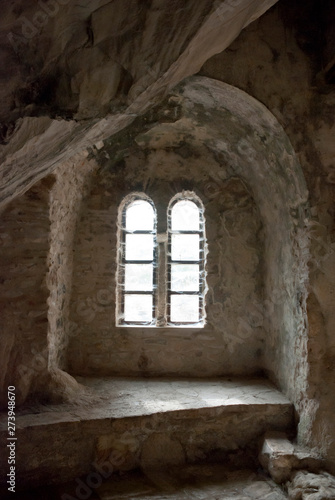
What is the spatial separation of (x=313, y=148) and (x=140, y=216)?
2122 millimetres

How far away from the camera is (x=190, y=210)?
4.54m

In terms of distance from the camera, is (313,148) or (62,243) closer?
(313,148)

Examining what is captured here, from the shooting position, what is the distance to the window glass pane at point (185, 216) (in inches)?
177

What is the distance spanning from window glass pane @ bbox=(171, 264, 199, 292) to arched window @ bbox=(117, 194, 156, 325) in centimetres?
24

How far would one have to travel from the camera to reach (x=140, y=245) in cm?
448

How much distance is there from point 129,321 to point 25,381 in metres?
1.47

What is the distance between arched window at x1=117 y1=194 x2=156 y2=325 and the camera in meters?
4.40

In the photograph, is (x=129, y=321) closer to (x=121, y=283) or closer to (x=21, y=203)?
(x=121, y=283)

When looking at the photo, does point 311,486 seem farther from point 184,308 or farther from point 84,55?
point 84,55

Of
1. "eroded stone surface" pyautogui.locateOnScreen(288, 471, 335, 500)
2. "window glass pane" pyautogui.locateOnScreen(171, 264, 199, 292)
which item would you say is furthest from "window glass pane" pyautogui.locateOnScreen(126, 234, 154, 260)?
"eroded stone surface" pyautogui.locateOnScreen(288, 471, 335, 500)

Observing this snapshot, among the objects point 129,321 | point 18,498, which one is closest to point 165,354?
point 129,321

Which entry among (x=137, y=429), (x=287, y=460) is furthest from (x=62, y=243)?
(x=287, y=460)

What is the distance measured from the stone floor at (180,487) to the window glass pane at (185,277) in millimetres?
1838

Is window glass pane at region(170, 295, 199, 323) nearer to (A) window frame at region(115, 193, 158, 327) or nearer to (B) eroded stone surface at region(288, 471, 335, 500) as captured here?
(A) window frame at region(115, 193, 158, 327)
